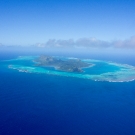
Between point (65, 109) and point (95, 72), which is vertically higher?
point (95, 72)

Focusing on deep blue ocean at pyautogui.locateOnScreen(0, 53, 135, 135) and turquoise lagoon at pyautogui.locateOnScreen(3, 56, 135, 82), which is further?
turquoise lagoon at pyautogui.locateOnScreen(3, 56, 135, 82)

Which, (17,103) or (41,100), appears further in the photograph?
(41,100)

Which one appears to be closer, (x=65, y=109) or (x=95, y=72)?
(x=65, y=109)

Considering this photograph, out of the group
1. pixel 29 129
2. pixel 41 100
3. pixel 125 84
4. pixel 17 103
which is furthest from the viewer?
pixel 125 84

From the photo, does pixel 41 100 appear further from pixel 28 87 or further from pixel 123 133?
pixel 123 133

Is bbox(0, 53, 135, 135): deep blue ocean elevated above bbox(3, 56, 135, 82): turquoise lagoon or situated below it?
below

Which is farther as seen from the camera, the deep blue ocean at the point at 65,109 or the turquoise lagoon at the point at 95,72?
the turquoise lagoon at the point at 95,72

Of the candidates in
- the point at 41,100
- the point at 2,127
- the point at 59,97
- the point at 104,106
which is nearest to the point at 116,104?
the point at 104,106

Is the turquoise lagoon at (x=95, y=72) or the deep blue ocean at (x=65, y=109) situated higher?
the turquoise lagoon at (x=95, y=72)
